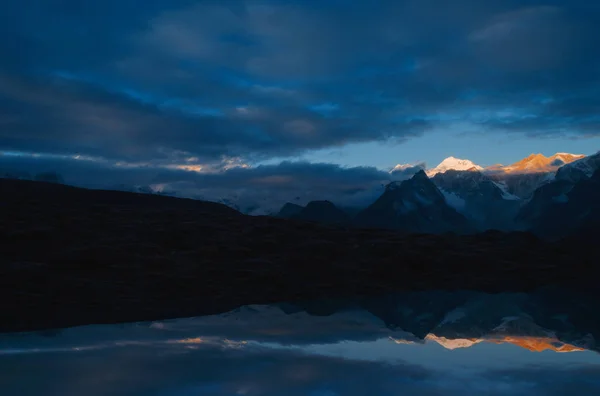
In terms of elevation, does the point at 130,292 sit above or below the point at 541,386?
below

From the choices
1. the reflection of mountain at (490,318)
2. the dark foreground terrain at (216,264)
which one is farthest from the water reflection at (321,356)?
the dark foreground terrain at (216,264)

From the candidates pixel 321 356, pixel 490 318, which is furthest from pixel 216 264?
pixel 321 356

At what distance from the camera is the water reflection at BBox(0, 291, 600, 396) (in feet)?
28.4

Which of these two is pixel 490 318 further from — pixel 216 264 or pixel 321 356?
pixel 216 264

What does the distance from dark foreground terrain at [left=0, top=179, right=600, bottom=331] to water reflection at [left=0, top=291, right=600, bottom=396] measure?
4217 mm

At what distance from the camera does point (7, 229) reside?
4334 cm

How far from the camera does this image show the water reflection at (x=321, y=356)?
28.4 feet

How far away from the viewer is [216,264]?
35062mm

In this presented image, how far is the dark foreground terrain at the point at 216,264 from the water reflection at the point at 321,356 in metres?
4.22

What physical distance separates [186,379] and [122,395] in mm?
1180

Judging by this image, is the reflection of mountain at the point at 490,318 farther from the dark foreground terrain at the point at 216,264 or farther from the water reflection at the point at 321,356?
the dark foreground terrain at the point at 216,264

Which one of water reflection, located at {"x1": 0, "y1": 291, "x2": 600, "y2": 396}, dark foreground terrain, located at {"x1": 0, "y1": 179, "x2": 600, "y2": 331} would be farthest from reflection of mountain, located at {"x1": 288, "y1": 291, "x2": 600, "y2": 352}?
dark foreground terrain, located at {"x1": 0, "y1": 179, "x2": 600, "y2": 331}

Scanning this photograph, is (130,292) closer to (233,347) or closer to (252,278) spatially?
(252,278)

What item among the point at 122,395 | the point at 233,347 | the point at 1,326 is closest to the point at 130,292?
the point at 1,326
